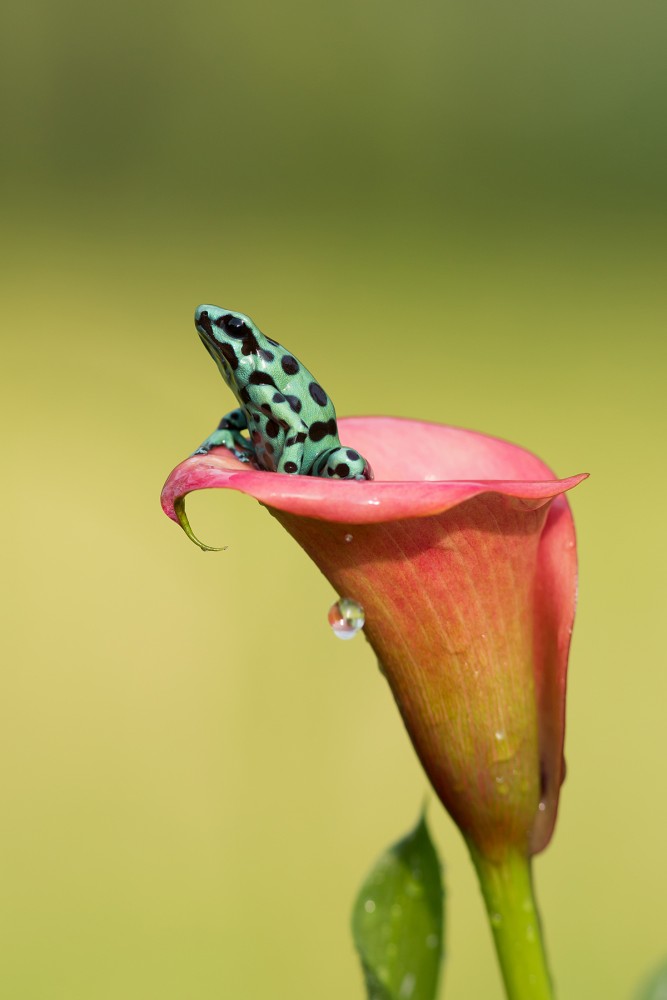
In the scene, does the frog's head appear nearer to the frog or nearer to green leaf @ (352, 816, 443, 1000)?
the frog

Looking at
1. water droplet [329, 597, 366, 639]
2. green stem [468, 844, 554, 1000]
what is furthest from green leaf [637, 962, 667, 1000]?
water droplet [329, 597, 366, 639]

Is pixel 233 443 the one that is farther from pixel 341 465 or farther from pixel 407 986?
pixel 407 986

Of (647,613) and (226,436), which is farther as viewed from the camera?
(647,613)

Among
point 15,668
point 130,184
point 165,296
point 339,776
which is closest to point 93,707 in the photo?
point 15,668

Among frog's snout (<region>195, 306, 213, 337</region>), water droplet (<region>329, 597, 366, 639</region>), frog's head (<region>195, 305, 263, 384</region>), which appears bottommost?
water droplet (<region>329, 597, 366, 639</region>)

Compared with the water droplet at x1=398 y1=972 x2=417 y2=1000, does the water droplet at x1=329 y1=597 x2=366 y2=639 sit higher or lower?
Result: higher

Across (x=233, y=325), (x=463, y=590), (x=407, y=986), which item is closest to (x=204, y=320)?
(x=233, y=325)

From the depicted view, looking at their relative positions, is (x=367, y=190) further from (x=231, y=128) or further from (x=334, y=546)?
(x=334, y=546)
